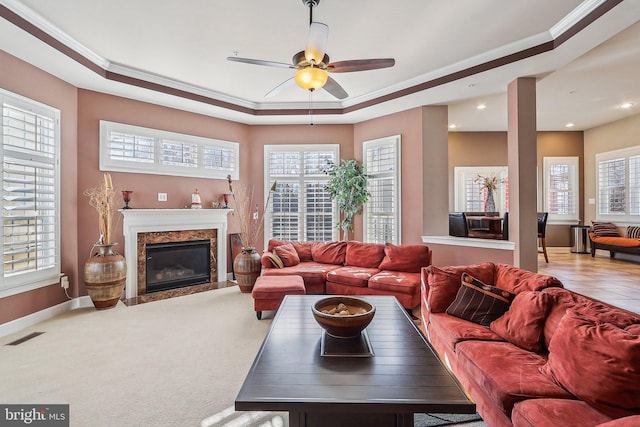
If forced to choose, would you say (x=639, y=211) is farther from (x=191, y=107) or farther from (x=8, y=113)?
(x=8, y=113)

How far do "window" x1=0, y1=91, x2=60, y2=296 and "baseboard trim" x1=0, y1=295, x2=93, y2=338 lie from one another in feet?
1.12

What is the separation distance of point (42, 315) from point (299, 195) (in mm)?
4198

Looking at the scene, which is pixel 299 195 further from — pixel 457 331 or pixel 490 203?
pixel 490 203

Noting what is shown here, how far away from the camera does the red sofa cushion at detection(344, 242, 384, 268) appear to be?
4660mm

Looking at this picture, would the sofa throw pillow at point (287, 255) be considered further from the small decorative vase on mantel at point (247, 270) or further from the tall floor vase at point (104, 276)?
the tall floor vase at point (104, 276)

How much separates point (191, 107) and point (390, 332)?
485 cm

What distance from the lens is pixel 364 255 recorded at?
15.5ft

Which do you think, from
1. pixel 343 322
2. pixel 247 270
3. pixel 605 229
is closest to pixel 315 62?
pixel 343 322

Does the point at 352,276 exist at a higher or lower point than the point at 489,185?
lower

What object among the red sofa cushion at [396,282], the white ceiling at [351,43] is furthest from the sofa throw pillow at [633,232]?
the red sofa cushion at [396,282]

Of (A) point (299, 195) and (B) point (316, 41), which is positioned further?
(A) point (299, 195)

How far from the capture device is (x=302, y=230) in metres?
6.14

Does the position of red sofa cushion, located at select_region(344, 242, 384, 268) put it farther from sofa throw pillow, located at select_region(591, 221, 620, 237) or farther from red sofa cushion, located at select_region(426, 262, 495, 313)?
sofa throw pillow, located at select_region(591, 221, 620, 237)

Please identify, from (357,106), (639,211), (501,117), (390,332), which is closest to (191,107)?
(357,106)
